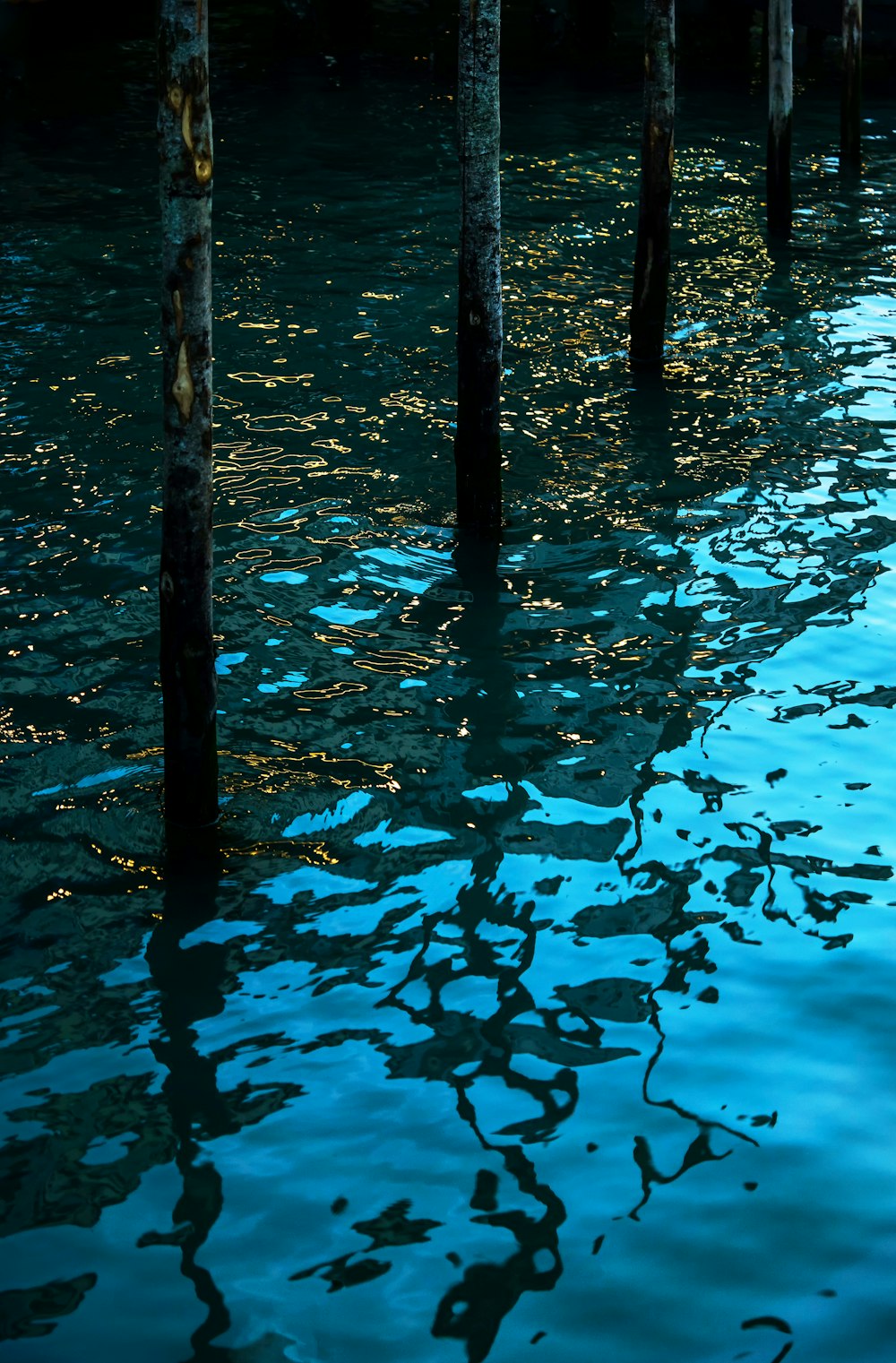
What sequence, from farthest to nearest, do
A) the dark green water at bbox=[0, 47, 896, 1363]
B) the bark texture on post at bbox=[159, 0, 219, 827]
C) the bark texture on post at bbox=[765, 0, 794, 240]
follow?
the bark texture on post at bbox=[765, 0, 794, 240]
the bark texture on post at bbox=[159, 0, 219, 827]
the dark green water at bbox=[0, 47, 896, 1363]

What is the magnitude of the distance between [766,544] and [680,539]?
458mm

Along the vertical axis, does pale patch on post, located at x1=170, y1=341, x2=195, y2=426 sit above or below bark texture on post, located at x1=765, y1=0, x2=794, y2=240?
below

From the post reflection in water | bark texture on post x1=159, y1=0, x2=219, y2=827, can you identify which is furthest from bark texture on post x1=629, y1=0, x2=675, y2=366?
the post reflection in water

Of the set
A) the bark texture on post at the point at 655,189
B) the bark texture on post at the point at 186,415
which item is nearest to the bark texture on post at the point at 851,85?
the bark texture on post at the point at 655,189

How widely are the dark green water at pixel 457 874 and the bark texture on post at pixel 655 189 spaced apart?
1.18ft

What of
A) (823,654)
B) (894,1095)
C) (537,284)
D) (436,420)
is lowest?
(894,1095)

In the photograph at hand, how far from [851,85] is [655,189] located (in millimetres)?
6625

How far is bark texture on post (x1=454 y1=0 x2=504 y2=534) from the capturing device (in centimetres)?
691

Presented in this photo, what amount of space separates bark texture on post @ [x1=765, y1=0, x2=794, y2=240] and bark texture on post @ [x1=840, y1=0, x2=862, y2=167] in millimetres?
1810

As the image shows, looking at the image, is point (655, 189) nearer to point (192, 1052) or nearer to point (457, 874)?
point (457, 874)

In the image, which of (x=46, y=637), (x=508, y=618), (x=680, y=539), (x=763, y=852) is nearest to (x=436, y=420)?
(x=680, y=539)

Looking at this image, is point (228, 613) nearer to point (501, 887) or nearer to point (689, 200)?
point (501, 887)

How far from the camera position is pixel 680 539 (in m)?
7.93

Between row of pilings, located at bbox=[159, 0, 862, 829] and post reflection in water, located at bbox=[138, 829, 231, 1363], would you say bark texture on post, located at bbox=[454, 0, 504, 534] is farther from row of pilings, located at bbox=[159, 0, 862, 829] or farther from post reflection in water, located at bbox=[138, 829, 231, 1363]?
post reflection in water, located at bbox=[138, 829, 231, 1363]
